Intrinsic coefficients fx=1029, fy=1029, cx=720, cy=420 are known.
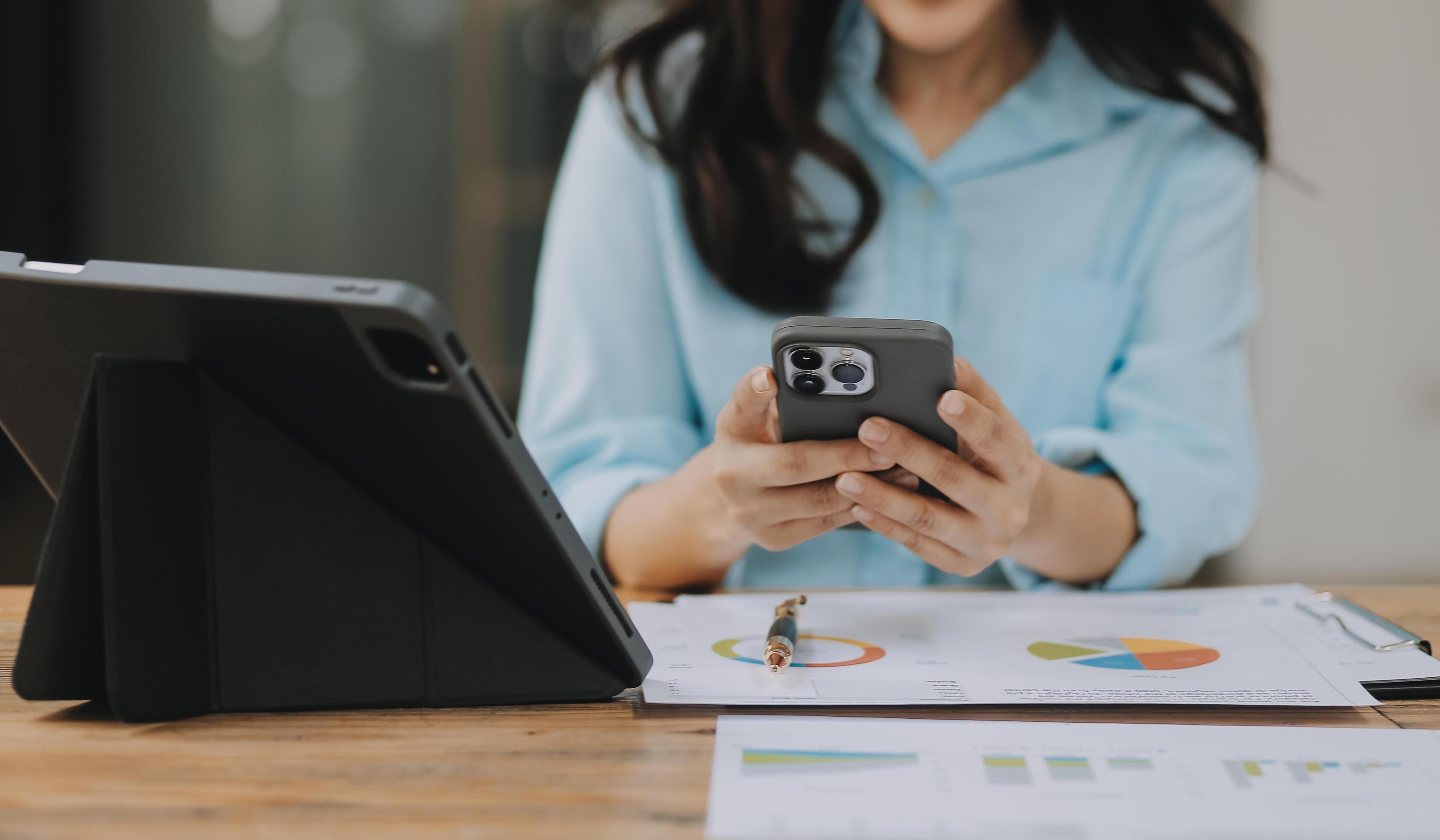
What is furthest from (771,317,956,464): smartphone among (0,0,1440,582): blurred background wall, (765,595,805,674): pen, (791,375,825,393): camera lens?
(0,0,1440,582): blurred background wall

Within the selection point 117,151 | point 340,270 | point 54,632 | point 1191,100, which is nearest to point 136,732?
point 54,632

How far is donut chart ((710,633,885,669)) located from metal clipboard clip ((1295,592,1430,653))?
0.27 metres

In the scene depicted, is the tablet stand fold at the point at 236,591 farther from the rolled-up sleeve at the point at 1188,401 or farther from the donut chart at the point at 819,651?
the rolled-up sleeve at the point at 1188,401

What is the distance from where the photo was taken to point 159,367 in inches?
17.1

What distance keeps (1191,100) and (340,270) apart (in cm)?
183

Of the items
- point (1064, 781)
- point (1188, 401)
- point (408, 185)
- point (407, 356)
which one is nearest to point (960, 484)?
point (1064, 781)

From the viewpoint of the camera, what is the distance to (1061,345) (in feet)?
3.22

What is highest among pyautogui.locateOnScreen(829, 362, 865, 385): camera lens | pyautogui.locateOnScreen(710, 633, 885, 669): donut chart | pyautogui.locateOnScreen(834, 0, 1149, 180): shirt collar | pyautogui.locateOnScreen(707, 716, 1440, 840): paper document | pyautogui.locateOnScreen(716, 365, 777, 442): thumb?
pyautogui.locateOnScreen(834, 0, 1149, 180): shirt collar

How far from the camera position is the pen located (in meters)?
0.50

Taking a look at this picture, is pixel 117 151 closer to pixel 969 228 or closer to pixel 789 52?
pixel 789 52

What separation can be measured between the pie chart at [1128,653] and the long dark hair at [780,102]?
0.48 meters

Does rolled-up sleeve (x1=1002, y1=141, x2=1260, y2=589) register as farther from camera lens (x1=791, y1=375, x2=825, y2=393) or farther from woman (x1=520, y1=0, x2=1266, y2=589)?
camera lens (x1=791, y1=375, x2=825, y2=393)

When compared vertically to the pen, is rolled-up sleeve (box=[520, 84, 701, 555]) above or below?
above

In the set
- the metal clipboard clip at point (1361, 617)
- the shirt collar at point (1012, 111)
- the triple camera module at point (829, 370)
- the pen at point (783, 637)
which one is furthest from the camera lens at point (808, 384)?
the shirt collar at point (1012, 111)
